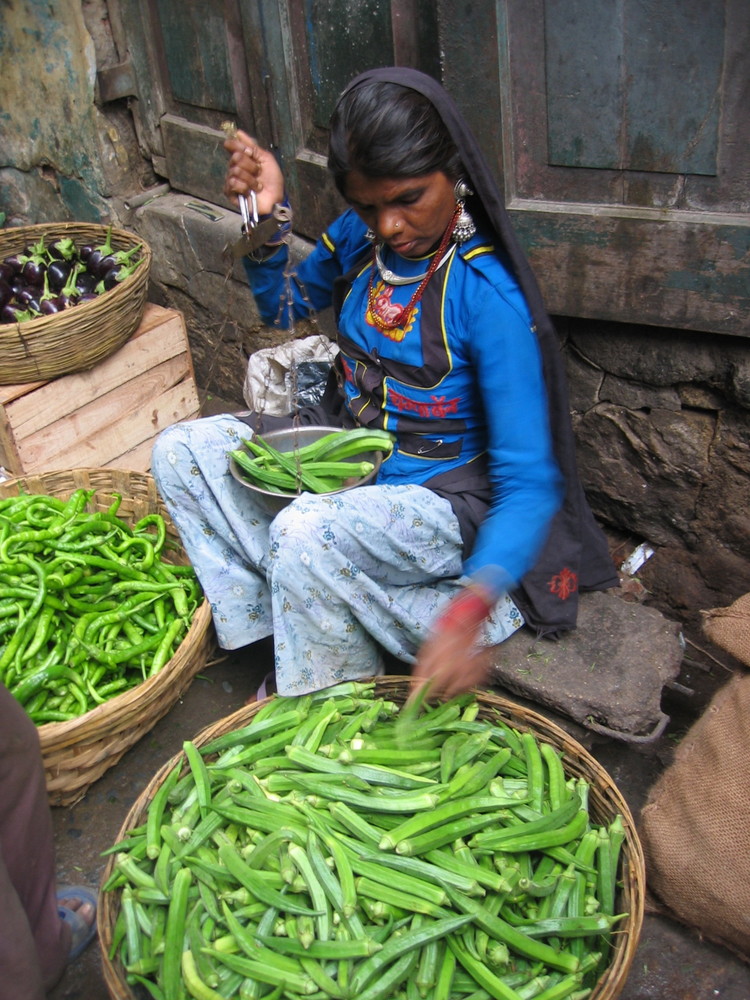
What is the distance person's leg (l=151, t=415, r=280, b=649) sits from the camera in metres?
2.91

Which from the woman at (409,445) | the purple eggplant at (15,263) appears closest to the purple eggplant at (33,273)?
the purple eggplant at (15,263)

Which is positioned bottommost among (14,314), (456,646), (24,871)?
(24,871)

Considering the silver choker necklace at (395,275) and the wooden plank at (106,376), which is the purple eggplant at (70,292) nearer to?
the wooden plank at (106,376)

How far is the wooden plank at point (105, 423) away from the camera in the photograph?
13.0ft

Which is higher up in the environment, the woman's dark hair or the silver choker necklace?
the woman's dark hair

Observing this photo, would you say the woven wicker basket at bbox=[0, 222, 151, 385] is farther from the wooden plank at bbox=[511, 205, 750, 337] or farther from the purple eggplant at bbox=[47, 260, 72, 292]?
the wooden plank at bbox=[511, 205, 750, 337]

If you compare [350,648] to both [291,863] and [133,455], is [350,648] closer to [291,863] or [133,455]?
[291,863]

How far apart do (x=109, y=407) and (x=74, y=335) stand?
46 cm

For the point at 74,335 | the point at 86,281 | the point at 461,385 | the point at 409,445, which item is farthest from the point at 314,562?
the point at 86,281

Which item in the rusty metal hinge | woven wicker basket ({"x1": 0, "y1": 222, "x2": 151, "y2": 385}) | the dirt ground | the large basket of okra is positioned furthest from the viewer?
the rusty metal hinge

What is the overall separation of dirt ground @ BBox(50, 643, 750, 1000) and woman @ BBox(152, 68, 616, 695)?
40cm

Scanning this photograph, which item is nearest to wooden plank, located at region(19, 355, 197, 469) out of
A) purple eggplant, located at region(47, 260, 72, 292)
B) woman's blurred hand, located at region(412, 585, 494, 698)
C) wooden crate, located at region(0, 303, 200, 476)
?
wooden crate, located at region(0, 303, 200, 476)

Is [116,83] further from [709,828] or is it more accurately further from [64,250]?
[709,828]

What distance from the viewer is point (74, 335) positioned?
379cm
